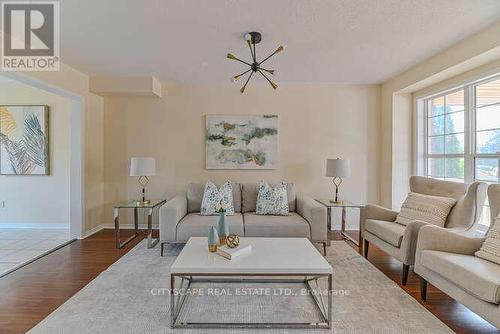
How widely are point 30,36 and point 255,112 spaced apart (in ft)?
9.65

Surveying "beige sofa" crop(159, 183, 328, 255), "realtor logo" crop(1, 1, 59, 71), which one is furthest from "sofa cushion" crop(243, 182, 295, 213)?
"realtor logo" crop(1, 1, 59, 71)

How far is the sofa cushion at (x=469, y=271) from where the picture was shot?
174 centimetres

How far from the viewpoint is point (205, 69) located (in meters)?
3.85

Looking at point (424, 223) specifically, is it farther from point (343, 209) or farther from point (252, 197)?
point (252, 197)

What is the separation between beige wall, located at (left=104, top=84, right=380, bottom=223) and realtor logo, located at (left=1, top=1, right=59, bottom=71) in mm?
1444

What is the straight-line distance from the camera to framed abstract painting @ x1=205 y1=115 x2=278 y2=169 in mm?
4562

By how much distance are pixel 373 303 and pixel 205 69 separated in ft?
10.9

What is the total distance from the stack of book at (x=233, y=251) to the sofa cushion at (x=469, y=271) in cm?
146

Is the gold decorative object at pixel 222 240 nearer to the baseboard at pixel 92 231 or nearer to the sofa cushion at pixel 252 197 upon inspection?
the sofa cushion at pixel 252 197

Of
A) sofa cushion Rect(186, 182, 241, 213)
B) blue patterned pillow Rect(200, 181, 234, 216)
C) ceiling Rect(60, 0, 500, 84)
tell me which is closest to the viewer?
ceiling Rect(60, 0, 500, 84)

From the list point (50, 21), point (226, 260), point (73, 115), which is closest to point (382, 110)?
point (226, 260)

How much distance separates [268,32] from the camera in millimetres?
2730

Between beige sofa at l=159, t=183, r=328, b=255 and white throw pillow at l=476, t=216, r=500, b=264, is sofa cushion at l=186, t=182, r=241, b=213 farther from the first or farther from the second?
white throw pillow at l=476, t=216, r=500, b=264

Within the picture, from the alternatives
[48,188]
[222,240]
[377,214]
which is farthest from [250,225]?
[48,188]
